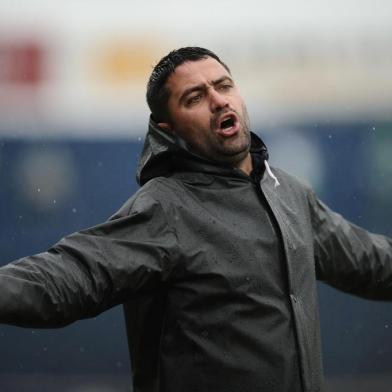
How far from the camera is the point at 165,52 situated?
19.2 ft

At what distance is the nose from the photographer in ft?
10.0

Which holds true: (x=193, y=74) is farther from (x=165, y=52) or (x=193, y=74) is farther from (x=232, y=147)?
(x=165, y=52)

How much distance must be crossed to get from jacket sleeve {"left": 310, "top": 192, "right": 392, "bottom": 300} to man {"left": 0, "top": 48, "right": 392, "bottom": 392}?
0.51 ft

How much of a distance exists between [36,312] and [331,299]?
3.77 m

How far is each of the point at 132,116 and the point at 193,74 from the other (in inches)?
110

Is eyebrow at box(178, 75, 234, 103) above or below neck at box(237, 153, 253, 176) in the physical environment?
above

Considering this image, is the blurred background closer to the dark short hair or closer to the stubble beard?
the dark short hair

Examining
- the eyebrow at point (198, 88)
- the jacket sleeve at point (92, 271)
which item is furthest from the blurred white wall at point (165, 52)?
the jacket sleeve at point (92, 271)

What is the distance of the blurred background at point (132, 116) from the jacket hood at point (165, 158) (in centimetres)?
277

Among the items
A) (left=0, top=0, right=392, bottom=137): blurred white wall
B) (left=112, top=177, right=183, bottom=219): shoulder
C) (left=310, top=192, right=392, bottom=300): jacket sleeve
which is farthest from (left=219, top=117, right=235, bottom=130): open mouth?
(left=0, top=0, right=392, bottom=137): blurred white wall

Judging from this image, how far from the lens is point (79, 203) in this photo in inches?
235

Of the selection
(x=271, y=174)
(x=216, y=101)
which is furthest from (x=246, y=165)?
(x=216, y=101)

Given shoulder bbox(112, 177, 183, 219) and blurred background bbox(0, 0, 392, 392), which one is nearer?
shoulder bbox(112, 177, 183, 219)

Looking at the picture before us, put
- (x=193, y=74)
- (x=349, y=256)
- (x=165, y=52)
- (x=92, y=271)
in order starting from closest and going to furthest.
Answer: (x=92, y=271), (x=193, y=74), (x=349, y=256), (x=165, y=52)
